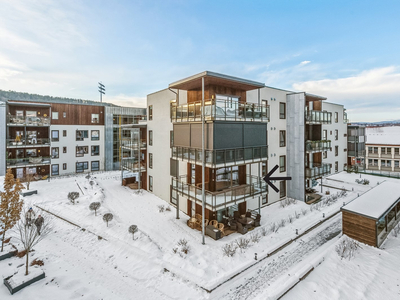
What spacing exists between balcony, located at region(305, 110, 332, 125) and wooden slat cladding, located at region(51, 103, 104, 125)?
2927cm

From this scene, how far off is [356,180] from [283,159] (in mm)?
12873

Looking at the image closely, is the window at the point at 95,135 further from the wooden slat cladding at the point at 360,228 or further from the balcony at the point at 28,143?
the wooden slat cladding at the point at 360,228

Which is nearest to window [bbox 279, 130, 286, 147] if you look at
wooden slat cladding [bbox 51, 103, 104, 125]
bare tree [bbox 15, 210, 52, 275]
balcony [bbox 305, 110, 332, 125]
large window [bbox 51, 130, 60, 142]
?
balcony [bbox 305, 110, 332, 125]

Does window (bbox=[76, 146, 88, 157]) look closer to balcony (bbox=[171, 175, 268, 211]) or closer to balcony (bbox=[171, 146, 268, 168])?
balcony (bbox=[171, 146, 268, 168])

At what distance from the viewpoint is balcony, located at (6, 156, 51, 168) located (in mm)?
23856

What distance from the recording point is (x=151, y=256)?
9.99 metres

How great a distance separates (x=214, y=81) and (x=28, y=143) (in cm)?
2624

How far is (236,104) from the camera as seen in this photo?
12.5 metres

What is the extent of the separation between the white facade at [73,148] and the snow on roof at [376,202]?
1269 inches

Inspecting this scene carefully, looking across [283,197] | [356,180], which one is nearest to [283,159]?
[283,197]

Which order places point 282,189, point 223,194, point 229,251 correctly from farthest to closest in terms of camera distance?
point 282,189
point 223,194
point 229,251

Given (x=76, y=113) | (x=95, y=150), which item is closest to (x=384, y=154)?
(x=95, y=150)

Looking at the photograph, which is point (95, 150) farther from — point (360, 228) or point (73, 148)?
point (360, 228)

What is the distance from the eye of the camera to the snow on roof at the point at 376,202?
12137 millimetres
